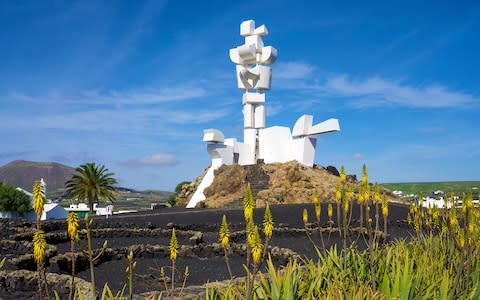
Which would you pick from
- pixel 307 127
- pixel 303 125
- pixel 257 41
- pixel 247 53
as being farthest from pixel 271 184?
pixel 257 41

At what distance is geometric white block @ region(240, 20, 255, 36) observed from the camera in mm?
35219

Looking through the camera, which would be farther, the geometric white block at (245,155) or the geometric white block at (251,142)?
the geometric white block at (251,142)

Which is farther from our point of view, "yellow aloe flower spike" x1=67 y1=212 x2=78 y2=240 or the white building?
the white building

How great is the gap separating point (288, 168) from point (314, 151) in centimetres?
348

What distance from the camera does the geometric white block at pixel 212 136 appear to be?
32362 millimetres

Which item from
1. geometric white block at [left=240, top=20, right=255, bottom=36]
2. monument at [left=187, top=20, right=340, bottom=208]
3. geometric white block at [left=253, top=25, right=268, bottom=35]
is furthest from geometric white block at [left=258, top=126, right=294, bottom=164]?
geometric white block at [left=240, top=20, right=255, bottom=36]

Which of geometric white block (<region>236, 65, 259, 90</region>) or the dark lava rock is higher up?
geometric white block (<region>236, 65, 259, 90</region>)

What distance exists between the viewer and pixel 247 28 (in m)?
35.2

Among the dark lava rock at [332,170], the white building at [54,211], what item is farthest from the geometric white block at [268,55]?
the white building at [54,211]

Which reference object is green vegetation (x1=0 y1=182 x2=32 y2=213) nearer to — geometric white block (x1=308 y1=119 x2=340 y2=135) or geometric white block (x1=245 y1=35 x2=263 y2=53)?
geometric white block (x1=245 y1=35 x2=263 y2=53)

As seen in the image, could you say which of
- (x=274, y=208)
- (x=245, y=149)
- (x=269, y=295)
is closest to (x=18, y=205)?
(x=245, y=149)

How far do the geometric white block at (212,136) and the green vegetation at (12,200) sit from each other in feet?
69.7

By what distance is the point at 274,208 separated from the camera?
913 inches

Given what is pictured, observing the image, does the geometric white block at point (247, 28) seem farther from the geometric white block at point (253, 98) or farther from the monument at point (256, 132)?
the geometric white block at point (253, 98)
